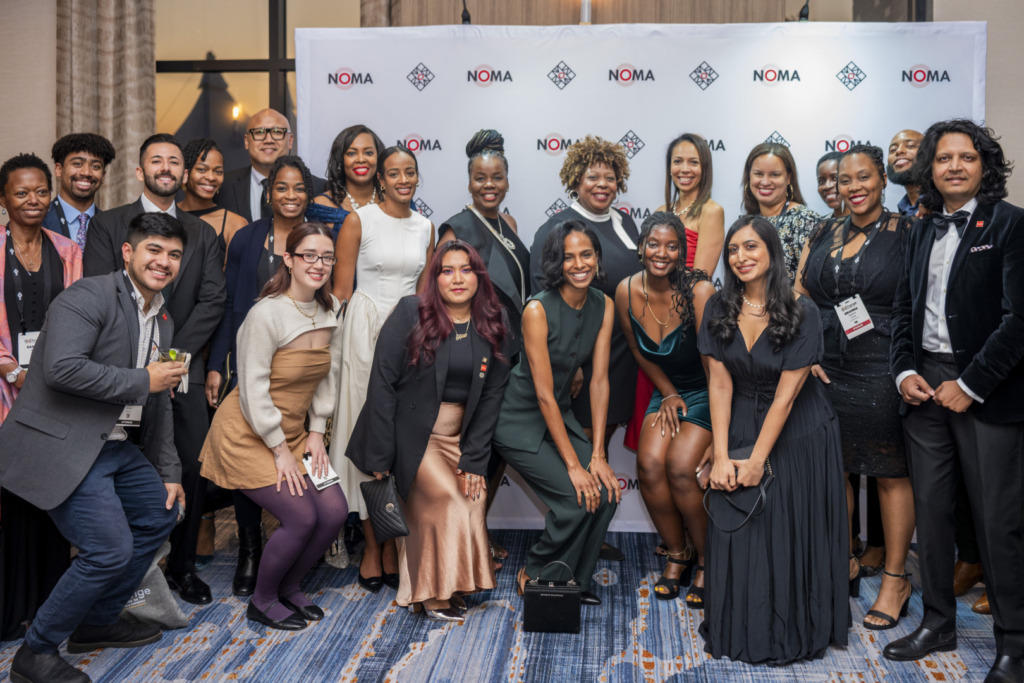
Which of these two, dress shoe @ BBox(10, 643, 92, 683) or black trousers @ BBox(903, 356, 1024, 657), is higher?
black trousers @ BBox(903, 356, 1024, 657)

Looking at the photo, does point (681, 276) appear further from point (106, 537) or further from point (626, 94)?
point (106, 537)

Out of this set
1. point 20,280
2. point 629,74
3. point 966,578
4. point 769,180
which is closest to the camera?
point 20,280

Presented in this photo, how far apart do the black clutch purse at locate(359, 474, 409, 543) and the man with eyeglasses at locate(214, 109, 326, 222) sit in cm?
157

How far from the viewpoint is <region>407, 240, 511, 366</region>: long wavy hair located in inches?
131

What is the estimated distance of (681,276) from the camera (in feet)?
11.6

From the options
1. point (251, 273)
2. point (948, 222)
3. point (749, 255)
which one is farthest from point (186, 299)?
point (948, 222)

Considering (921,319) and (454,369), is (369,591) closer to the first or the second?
(454,369)

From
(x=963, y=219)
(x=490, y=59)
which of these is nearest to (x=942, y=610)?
(x=963, y=219)

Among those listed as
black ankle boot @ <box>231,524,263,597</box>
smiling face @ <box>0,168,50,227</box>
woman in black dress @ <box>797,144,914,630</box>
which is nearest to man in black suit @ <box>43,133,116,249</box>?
smiling face @ <box>0,168,50,227</box>

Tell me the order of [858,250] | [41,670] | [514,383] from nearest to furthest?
[41,670]
[858,250]
[514,383]

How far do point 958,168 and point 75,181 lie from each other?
11.6 ft

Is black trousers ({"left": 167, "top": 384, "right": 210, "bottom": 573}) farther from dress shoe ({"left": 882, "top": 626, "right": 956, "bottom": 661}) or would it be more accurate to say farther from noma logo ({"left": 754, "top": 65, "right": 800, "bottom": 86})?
noma logo ({"left": 754, "top": 65, "right": 800, "bottom": 86})

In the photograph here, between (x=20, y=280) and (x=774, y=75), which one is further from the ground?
(x=774, y=75)

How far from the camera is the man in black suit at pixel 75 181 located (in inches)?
142
